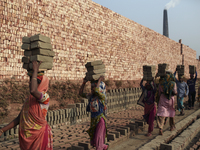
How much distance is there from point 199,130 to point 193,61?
119 ft

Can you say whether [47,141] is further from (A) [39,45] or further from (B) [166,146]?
(B) [166,146]

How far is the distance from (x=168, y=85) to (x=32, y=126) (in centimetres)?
438

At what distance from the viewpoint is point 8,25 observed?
8734mm

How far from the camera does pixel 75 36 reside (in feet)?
40.8

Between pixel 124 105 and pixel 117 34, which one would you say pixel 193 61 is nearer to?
pixel 117 34

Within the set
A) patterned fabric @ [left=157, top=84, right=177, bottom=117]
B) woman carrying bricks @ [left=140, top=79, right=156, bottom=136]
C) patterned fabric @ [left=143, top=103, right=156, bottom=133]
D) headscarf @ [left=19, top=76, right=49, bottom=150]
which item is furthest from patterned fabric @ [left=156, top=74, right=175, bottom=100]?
headscarf @ [left=19, top=76, right=49, bottom=150]

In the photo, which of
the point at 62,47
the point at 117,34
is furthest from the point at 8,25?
the point at 117,34

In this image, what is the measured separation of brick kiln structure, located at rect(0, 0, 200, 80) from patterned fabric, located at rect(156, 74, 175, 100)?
6.48 meters

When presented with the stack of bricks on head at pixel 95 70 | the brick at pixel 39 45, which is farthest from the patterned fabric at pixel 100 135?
the brick at pixel 39 45

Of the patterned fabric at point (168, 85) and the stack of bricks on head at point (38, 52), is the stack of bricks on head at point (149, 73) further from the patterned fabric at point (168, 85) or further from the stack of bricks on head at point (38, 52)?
the stack of bricks on head at point (38, 52)

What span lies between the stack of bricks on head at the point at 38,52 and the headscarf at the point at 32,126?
336 mm

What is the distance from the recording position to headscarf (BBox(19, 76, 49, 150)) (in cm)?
236

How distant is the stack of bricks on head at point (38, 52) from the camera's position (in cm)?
249

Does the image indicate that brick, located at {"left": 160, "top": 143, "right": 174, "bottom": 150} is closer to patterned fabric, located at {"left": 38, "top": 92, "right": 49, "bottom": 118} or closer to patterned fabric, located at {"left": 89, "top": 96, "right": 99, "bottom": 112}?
patterned fabric, located at {"left": 89, "top": 96, "right": 99, "bottom": 112}
